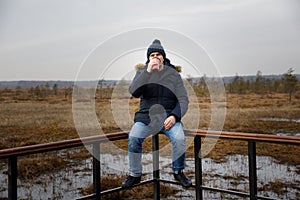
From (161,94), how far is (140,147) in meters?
0.37

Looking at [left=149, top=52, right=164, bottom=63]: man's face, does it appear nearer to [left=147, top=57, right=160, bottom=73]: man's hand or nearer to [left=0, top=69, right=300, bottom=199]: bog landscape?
[left=147, top=57, right=160, bottom=73]: man's hand

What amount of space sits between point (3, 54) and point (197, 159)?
21.8 ft

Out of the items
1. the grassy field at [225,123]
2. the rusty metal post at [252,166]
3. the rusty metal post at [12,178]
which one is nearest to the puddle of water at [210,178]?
the grassy field at [225,123]

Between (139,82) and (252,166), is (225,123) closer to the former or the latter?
(252,166)

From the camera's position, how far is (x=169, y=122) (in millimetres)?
2133

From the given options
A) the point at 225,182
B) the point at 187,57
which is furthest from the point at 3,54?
the point at 187,57

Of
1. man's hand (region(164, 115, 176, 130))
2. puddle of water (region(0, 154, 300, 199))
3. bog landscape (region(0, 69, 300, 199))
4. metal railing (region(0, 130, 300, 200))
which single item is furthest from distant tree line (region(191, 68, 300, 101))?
man's hand (region(164, 115, 176, 130))

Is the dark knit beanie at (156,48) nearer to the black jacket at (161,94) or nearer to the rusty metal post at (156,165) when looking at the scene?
the black jacket at (161,94)

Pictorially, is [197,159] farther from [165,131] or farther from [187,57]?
[187,57]

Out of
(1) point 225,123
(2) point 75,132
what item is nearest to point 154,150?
(2) point 75,132

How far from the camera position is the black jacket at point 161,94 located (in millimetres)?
2180

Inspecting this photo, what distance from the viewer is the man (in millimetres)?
2133

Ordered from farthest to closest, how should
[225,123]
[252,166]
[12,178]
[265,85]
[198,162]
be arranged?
1. [265,85]
2. [225,123]
3. [198,162]
4. [252,166]
5. [12,178]

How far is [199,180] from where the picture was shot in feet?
7.61
